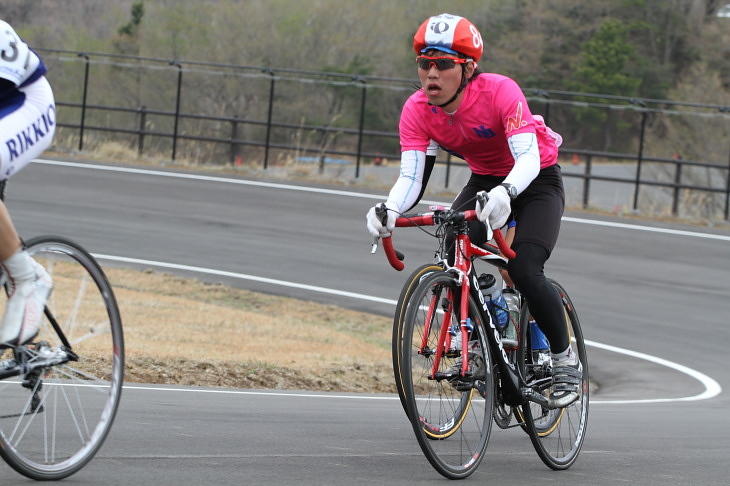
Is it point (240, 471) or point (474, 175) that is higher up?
point (474, 175)

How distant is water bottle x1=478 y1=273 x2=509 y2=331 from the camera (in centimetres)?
624

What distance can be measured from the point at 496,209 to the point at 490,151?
951mm

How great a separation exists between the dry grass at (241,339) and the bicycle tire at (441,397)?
3.84 m

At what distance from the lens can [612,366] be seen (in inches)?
517

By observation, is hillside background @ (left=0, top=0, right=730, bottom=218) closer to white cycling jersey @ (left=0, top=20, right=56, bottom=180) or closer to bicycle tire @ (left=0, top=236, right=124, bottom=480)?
bicycle tire @ (left=0, top=236, right=124, bottom=480)

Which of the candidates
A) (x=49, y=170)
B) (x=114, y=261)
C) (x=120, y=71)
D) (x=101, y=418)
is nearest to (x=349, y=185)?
(x=49, y=170)

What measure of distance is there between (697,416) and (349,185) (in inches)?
671

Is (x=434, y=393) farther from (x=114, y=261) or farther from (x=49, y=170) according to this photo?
(x=49, y=170)


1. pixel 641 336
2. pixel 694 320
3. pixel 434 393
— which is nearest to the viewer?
pixel 434 393

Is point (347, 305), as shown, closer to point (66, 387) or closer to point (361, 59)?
point (66, 387)

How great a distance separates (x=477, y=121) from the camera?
621 cm

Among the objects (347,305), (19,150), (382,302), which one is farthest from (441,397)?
(382,302)

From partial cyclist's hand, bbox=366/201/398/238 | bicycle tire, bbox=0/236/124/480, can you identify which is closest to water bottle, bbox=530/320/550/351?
partial cyclist's hand, bbox=366/201/398/238

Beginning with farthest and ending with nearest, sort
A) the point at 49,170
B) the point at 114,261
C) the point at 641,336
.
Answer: the point at 49,170
the point at 114,261
the point at 641,336
